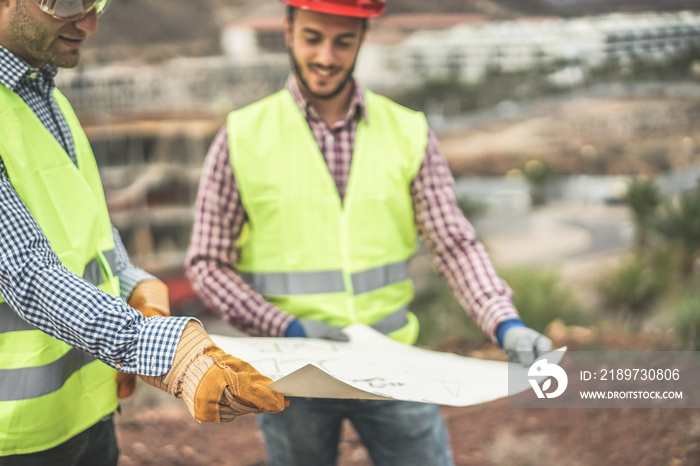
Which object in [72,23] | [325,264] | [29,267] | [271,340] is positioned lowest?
[271,340]

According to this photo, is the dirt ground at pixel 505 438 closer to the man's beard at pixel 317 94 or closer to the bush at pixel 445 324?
the bush at pixel 445 324

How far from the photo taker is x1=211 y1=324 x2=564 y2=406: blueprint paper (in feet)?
4.60

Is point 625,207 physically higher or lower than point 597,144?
lower

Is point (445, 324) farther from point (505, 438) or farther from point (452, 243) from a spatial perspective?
point (452, 243)

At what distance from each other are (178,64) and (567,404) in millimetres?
3883

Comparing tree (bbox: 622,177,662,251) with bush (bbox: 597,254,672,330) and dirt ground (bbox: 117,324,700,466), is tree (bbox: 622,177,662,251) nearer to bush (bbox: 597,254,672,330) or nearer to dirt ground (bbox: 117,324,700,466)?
bush (bbox: 597,254,672,330)

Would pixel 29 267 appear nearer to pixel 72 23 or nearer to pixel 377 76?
pixel 72 23

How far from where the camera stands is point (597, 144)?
543 centimetres

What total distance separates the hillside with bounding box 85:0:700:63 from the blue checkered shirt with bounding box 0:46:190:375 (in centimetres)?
438

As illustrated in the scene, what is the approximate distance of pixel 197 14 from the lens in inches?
221

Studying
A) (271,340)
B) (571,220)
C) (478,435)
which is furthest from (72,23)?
(571,220)

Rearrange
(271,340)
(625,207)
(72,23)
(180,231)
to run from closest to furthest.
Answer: (72,23) → (271,340) → (625,207) → (180,231)

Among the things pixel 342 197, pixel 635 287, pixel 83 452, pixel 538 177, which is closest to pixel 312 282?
pixel 342 197

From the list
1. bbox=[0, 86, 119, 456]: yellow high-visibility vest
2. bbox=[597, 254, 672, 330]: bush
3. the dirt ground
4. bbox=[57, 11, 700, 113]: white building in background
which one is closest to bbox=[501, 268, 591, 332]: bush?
bbox=[597, 254, 672, 330]: bush
